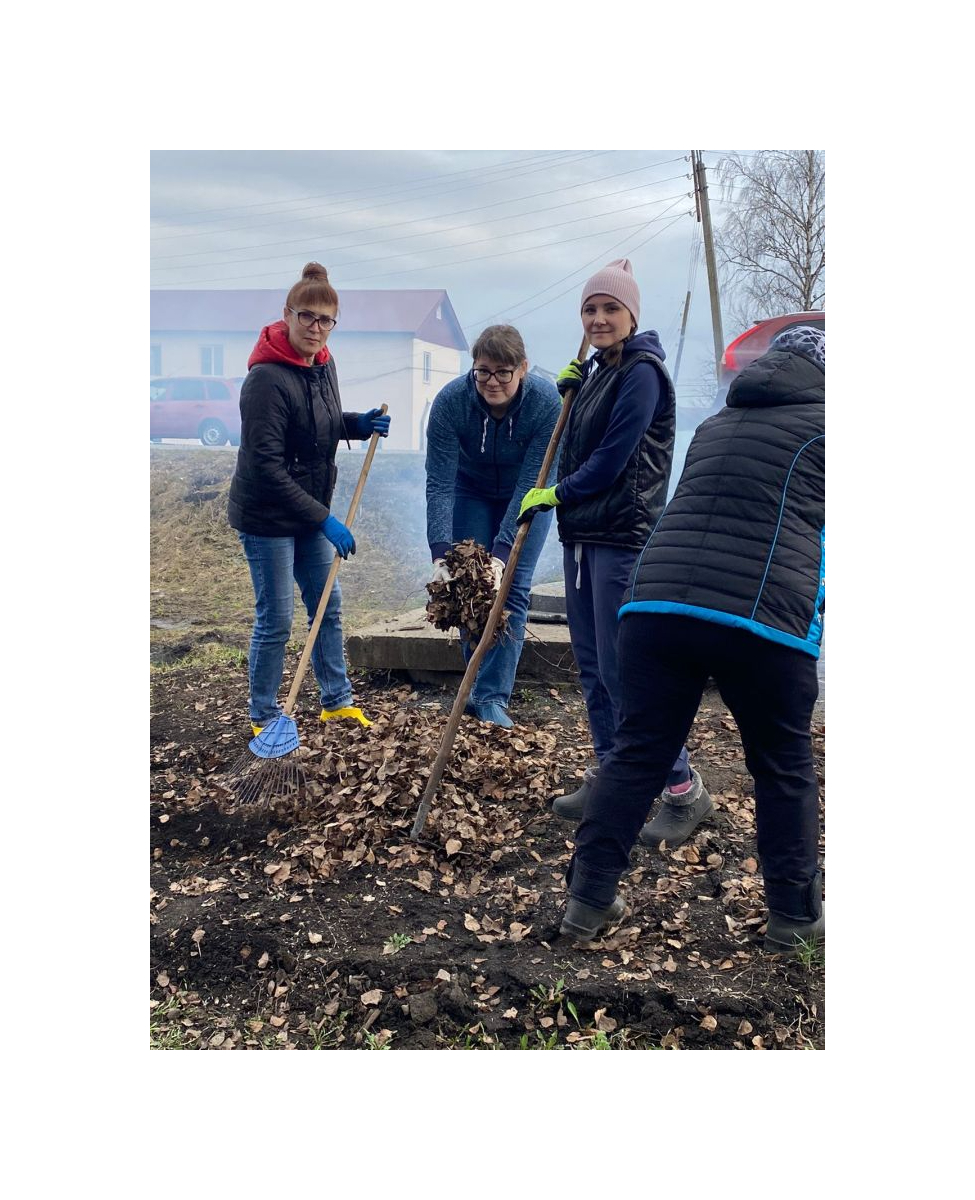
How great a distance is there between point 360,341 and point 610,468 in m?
1.32

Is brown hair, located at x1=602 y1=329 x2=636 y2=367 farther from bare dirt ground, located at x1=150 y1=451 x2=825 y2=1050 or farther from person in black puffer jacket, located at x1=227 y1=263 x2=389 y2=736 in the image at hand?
bare dirt ground, located at x1=150 y1=451 x2=825 y2=1050

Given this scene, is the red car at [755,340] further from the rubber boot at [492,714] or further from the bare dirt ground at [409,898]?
the rubber boot at [492,714]

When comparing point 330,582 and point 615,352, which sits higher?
point 615,352

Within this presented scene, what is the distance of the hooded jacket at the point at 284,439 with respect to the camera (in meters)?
4.10

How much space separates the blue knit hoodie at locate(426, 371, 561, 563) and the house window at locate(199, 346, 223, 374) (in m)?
0.99

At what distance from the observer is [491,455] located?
462 centimetres

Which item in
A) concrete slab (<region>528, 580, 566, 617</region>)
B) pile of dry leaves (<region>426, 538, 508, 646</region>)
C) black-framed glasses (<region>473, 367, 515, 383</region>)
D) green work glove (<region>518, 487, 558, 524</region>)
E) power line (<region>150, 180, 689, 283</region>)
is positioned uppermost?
power line (<region>150, 180, 689, 283</region>)

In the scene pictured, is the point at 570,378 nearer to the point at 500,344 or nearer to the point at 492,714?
the point at 500,344

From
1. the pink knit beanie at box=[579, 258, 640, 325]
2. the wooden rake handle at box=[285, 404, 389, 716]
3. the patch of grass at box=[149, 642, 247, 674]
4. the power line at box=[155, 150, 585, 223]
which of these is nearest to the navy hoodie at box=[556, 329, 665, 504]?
the pink knit beanie at box=[579, 258, 640, 325]

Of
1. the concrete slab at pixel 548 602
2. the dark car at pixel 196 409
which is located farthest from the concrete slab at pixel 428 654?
the dark car at pixel 196 409

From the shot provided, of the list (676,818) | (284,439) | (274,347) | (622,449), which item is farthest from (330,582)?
(676,818)

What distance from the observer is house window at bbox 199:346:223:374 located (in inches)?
153

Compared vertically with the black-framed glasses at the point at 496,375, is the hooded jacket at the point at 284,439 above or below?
below
